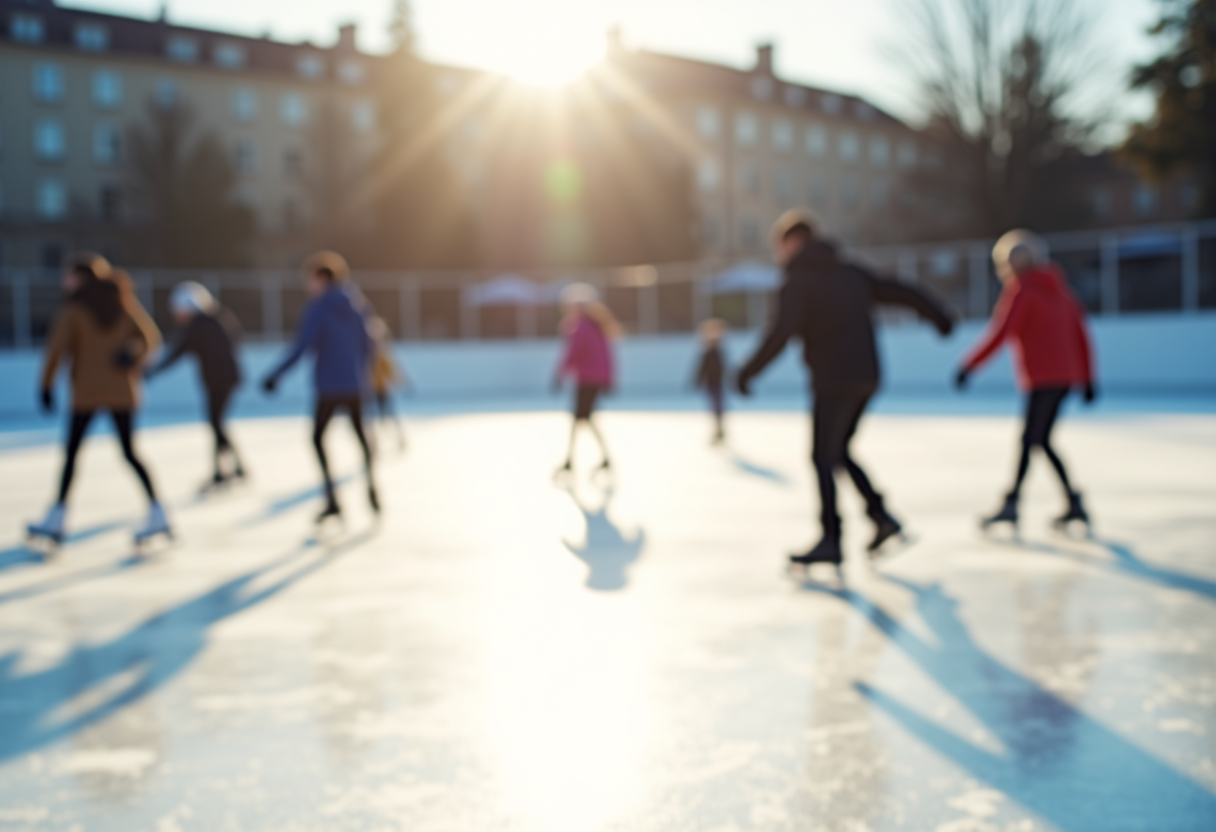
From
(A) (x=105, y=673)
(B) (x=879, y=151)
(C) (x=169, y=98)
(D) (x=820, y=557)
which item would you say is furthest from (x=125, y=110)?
(A) (x=105, y=673)

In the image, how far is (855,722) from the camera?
3.24 m

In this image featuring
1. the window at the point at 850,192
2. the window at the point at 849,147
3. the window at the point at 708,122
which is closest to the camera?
the window at the point at 708,122

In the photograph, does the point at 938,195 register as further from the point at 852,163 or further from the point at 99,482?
the point at 852,163

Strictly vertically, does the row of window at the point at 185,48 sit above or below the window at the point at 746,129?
above

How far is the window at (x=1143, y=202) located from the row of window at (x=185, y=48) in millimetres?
40379

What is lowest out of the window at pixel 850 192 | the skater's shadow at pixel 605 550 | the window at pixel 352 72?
the skater's shadow at pixel 605 550

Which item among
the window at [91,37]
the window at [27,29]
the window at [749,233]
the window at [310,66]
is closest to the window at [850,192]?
the window at [749,233]

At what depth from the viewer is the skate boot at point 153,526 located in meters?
6.36

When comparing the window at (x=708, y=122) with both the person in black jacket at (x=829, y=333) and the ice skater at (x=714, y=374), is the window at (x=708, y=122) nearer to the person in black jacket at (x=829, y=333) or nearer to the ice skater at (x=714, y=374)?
the ice skater at (x=714, y=374)

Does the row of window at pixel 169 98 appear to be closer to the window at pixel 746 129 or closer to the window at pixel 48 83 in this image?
the window at pixel 48 83

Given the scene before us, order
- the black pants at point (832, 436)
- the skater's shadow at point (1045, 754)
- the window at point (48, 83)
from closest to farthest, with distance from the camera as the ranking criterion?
the skater's shadow at point (1045, 754)
the black pants at point (832, 436)
the window at point (48, 83)

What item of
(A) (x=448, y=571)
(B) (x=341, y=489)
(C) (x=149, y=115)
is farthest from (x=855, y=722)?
(C) (x=149, y=115)

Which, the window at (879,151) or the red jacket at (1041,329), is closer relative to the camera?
the red jacket at (1041,329)

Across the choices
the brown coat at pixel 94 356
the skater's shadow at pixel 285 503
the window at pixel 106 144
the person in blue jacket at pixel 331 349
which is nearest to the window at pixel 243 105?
the window at pixel 106 144
